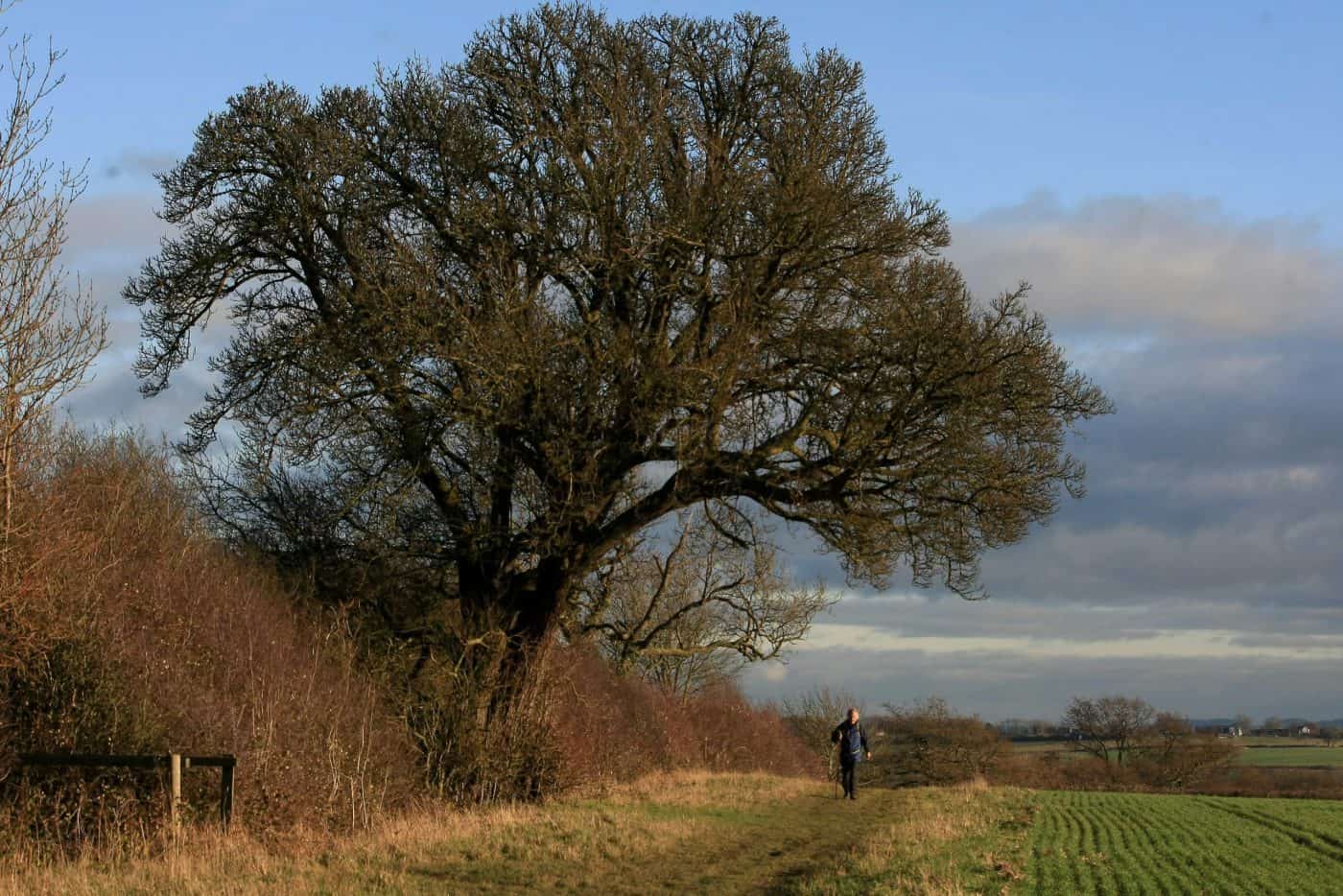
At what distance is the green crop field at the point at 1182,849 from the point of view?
13.2 metres

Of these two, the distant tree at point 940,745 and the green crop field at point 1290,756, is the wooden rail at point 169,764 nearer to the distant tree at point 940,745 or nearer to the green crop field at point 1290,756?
the distant tree at point 940,745

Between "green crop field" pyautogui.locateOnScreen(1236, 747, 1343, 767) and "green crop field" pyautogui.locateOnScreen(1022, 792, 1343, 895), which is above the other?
"green crop field" pyautogui.locateOnScreen(1022, 792, 1343, 895)

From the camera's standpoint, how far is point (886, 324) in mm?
17891

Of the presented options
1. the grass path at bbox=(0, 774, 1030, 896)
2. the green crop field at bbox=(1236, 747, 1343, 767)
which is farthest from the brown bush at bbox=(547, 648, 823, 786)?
the green crop field at bbox=(1236, 747, 1343, 767)

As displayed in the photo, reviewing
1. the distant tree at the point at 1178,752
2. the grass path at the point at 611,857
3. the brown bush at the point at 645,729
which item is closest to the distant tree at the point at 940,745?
the distant tree at the point at 1178,752

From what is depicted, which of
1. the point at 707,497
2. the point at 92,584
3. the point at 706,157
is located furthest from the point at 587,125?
the point at 92,584

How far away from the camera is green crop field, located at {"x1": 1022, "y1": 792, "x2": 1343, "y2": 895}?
13.2 meters

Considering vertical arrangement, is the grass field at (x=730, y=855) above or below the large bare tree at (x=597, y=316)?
below

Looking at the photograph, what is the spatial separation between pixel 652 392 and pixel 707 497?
2.50 metres

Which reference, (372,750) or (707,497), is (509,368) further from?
(372,750)

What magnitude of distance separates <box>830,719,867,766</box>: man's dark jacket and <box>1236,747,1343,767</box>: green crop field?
55536 mm

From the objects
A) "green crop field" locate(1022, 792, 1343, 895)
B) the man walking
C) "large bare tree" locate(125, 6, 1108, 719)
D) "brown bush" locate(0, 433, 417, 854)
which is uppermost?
"large bare tree" locate(125, 6, 1108, 719)

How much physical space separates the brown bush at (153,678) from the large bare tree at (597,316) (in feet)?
9.66

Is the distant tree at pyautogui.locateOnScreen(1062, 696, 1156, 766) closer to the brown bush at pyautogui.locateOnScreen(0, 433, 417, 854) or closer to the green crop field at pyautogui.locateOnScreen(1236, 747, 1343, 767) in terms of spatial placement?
the green crop field at pyautogui.locateOnScreen(1236, 747, 1343, 767)
